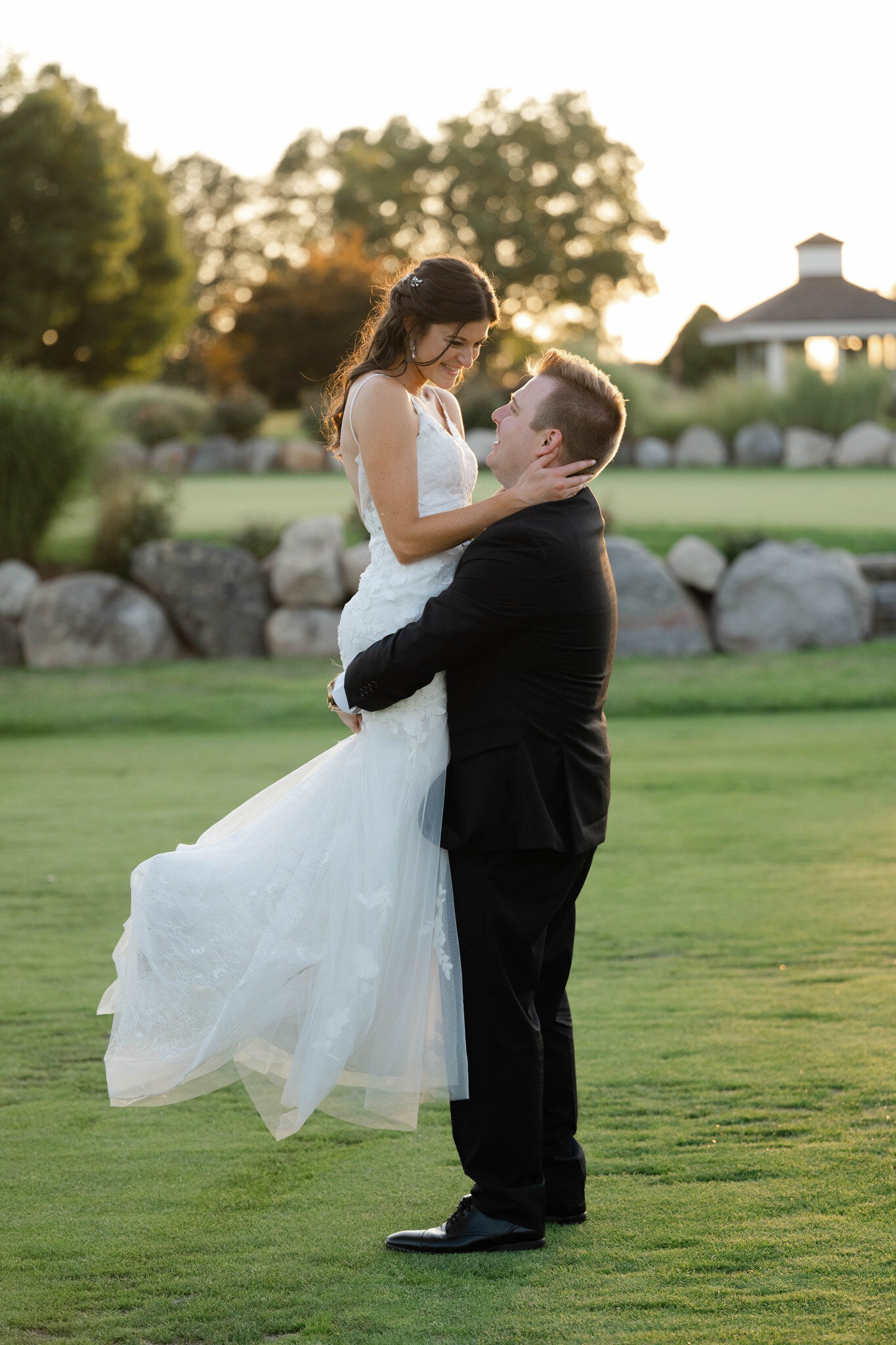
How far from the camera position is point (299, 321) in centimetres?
4503

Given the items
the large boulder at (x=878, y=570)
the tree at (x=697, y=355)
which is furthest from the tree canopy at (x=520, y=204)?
the large boulder at (x=878, y=570)

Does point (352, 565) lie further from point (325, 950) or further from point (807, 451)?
point (807, 451)

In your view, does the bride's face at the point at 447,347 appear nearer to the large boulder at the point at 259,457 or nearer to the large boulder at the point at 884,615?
the large boulder at the point at 884,615

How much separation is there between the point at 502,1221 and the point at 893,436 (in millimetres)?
27864

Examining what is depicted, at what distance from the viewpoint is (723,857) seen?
6668 millimetres

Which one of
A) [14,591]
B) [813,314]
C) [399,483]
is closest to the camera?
[399,483]

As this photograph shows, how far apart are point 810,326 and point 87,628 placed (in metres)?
38.4

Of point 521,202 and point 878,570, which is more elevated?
point 521,202

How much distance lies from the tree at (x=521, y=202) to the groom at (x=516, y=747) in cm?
5732

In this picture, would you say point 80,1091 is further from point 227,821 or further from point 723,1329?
point 723,1329

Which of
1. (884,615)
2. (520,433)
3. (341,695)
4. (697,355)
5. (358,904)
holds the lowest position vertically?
(884,615)

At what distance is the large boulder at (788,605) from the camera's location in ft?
45.3

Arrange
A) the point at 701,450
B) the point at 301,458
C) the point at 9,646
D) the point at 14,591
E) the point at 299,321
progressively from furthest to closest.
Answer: the point at 299,321 < the point at 701,450 < the point at 301,458 < the point at 14,591 < the point at 9,646

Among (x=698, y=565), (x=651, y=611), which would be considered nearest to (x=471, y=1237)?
(x=651, y=611)
